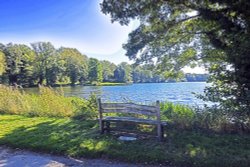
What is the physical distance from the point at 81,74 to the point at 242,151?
64.3 metres

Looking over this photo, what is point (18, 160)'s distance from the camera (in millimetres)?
5477

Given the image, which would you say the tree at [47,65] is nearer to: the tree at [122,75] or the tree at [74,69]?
the tree at [74,69]

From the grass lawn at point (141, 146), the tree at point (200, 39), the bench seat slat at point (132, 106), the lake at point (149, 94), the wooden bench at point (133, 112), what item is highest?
the tree at point (200, 39)

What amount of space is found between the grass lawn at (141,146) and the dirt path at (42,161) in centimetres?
25

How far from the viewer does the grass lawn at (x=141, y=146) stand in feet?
16.6

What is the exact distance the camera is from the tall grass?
10132 mm

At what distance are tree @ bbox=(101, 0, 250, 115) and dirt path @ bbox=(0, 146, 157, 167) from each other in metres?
4.00

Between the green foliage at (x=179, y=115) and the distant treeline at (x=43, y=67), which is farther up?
the distant treeline at (x=43, y=67)

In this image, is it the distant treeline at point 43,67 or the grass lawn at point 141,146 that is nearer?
the grass lawn at point 141,146

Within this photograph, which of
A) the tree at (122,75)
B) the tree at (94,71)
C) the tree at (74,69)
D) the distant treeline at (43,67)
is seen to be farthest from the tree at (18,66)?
the tree at (122,75)

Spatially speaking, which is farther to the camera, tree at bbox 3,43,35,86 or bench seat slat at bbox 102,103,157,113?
tree at bbox 3,43,35,86

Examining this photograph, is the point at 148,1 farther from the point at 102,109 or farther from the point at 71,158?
the point at 71,158

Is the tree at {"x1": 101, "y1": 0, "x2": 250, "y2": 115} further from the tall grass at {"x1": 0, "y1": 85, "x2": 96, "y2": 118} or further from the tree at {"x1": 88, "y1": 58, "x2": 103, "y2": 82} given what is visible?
the tree at {"x1": 88, "y1": 58, "x2": 103, "y2": 82}

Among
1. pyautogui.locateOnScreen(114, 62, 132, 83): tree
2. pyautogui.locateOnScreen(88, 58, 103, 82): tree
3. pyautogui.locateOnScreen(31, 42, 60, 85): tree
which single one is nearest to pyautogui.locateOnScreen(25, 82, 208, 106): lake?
pyautogui.locateOnScreen(31, 42, 60, 85): tree
